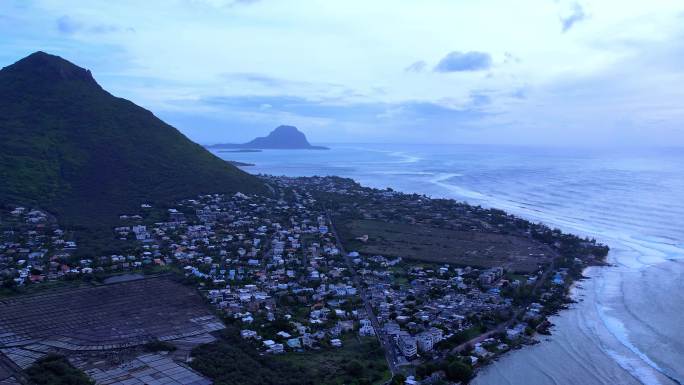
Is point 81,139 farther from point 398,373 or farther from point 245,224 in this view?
point 398,373

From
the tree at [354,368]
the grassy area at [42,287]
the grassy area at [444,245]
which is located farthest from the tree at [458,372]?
the grassy area at [42,287]

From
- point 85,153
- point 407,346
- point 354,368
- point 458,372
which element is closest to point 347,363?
point 354,368

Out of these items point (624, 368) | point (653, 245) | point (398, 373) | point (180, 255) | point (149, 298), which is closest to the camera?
point (398, 373)

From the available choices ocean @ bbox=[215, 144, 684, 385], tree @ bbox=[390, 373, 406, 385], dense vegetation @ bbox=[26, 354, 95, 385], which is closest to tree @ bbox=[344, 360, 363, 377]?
tree @ bbox=[390, 373, 406, 385]

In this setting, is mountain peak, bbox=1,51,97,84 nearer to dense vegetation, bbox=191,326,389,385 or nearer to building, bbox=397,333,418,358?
dense vegetation, bbox=191,326,389,385

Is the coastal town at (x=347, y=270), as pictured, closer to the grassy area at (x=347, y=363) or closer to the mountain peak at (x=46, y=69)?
the grassy area at (x=347, y=363)

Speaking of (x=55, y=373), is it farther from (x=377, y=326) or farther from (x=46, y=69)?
(x=46, y=69)

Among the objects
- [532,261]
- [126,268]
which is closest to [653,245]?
[532,261]
